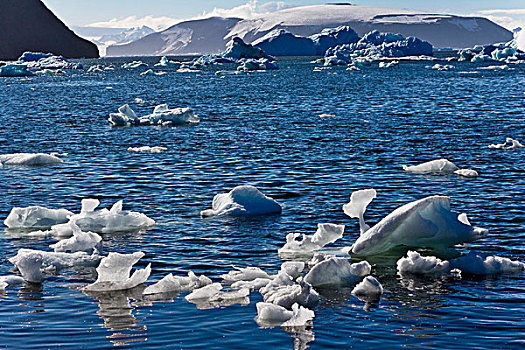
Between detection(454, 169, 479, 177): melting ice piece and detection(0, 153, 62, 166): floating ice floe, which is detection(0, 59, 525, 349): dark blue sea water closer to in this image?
detection(454, 169, 479, 177): melting ice piece

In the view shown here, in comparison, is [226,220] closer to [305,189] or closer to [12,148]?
[305,189]

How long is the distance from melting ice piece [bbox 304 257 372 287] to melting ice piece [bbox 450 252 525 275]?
1.83 m

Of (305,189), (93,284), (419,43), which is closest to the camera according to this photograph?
(93,284)


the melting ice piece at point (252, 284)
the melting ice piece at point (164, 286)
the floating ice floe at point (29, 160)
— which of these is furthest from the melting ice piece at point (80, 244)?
the floating ice floe at point (29, 160)

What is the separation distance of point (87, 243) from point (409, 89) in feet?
170

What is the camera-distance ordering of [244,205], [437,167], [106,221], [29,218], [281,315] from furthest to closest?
[437,167], [244,205], [29,218], [106,221], [281,315]

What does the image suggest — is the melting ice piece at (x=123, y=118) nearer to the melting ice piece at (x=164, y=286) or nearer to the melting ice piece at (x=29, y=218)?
the melting ice piece at (x=29, y=218)

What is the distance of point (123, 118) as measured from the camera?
116 ft

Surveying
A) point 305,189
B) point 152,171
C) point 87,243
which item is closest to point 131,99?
point 152,171

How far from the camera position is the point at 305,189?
18.8 metres

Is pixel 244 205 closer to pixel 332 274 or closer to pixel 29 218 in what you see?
pixel 29 218

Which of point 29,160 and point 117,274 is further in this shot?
point 29,160

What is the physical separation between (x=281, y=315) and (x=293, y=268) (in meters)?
1.89

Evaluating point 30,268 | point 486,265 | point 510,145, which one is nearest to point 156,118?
point 510,145
